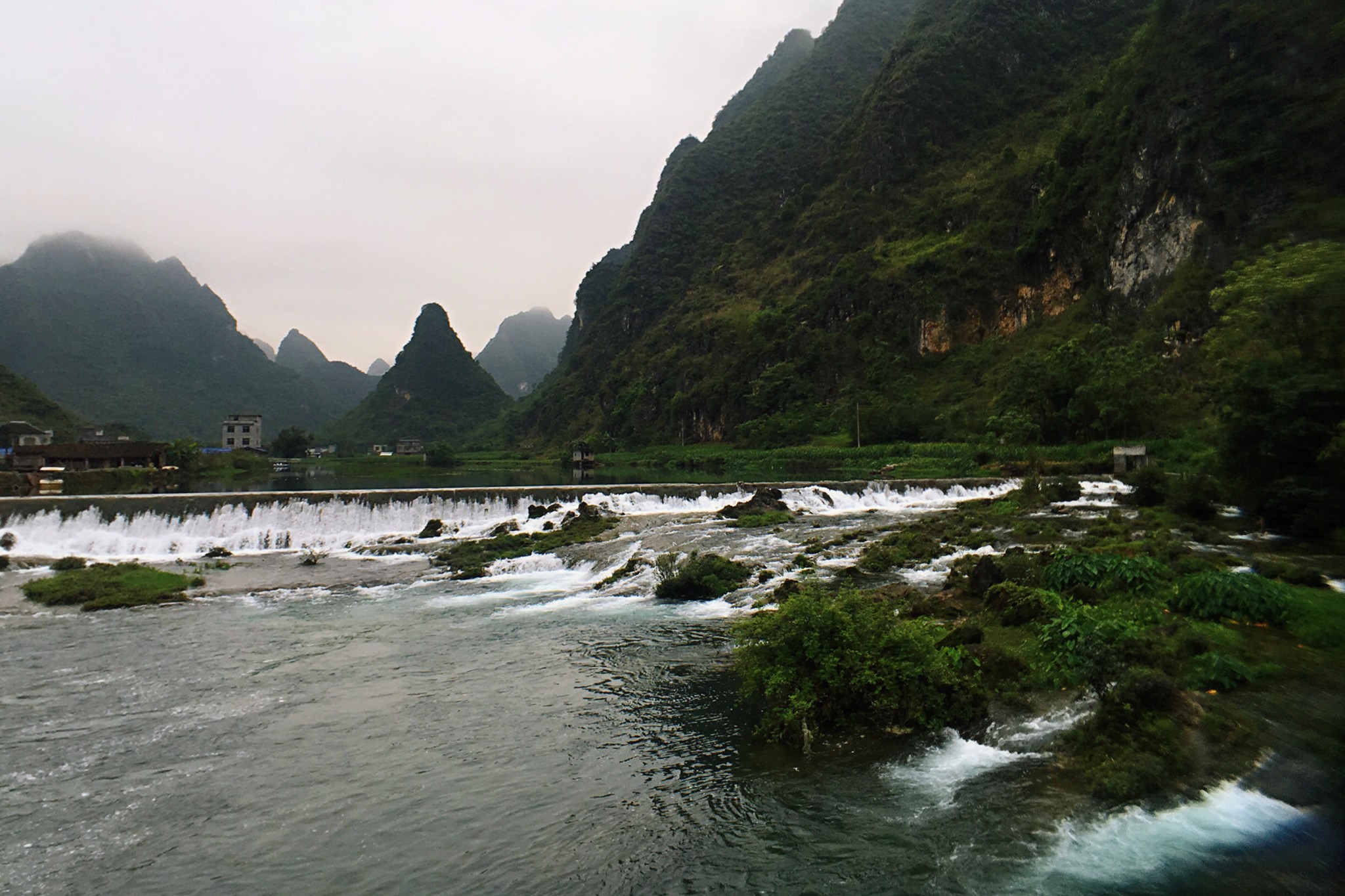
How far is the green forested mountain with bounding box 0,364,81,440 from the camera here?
3184 inches

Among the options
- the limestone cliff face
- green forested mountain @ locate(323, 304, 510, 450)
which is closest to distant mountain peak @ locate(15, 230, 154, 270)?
green forested mountain @ locate(323, 304, 510, 450)

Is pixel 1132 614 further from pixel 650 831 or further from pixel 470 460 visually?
pixel 470 460

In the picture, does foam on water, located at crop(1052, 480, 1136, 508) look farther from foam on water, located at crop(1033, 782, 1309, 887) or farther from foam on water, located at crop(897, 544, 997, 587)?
foam on water, located at crop(1033, 782, 1309, 887)

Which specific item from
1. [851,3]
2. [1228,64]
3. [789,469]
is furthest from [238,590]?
[851,3]

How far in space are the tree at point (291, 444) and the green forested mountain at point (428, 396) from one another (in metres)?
60.7

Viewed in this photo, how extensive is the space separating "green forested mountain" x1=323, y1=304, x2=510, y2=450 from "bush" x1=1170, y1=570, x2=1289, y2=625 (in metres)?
164

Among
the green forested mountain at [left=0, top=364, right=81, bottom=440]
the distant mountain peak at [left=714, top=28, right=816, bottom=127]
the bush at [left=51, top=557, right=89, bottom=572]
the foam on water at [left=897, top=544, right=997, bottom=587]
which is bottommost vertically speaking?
the bush at [left=51, top=557, right=89, bottom=572]

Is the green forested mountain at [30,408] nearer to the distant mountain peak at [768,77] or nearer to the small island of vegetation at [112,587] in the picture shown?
the small island of vegetation at [112,587]

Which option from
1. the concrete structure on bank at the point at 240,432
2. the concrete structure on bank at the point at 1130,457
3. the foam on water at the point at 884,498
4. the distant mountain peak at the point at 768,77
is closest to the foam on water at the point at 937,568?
the foam on water at the point at 884,498

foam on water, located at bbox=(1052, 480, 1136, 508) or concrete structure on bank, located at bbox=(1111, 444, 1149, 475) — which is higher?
concrete structure on bank, located at bbox=(1111, 444, 1149, 475)

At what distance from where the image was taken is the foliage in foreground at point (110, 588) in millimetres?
16219

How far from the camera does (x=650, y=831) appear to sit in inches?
234

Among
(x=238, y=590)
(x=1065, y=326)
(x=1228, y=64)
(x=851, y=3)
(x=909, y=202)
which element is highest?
(x=851, y=3)

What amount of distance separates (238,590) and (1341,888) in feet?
67.1
